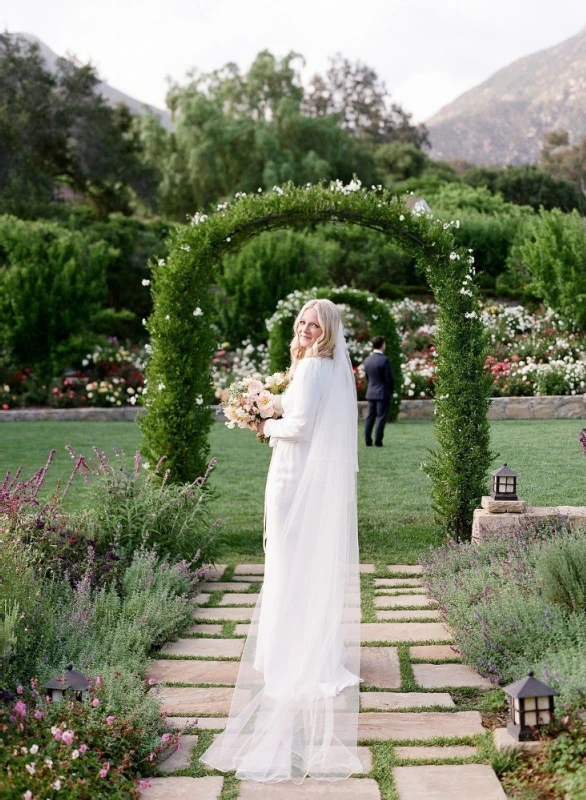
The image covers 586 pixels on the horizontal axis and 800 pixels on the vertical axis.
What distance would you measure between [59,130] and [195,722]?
1043 inches

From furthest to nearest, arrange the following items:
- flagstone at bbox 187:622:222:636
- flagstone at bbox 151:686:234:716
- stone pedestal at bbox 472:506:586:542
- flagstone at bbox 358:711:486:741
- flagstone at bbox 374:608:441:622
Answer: stone pedestal at bbox 472:506:586:542, flagstone at bbox 374:608:441:622, flagstone at bbox 187:622:222:636, flagstone at bbox 151:686:234:716, flagstone at bbox 358:711:486:741

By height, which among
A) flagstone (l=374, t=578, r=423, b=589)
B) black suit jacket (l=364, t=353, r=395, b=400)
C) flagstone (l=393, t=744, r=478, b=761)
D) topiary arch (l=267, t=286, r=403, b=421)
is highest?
topiary arch (l=267, t=286, r=403, b=421)

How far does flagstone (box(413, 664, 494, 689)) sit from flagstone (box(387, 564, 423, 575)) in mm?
1884

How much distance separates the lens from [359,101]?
4947cm

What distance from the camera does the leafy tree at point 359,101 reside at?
161 ft

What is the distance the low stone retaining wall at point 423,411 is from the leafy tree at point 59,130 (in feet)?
37.5

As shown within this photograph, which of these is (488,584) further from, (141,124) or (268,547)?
(141,124)

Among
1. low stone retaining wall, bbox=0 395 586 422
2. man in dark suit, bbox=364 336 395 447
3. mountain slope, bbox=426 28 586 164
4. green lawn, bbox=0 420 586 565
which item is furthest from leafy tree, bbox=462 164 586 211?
mountain slope, bbox=426 28 586 164

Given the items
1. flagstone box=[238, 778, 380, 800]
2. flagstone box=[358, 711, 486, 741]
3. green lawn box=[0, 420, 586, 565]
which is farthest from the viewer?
green lawn box=[0, 420, 586, 565]

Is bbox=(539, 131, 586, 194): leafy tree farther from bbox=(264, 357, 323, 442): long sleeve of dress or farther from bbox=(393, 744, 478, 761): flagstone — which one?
bbox=(393, 744, 478, 761): flagstone

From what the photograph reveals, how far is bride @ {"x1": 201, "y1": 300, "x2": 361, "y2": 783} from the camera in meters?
4.01

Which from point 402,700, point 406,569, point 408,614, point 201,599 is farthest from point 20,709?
point 406,569

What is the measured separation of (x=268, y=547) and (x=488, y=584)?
4.52ft

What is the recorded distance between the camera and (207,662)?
463cm
